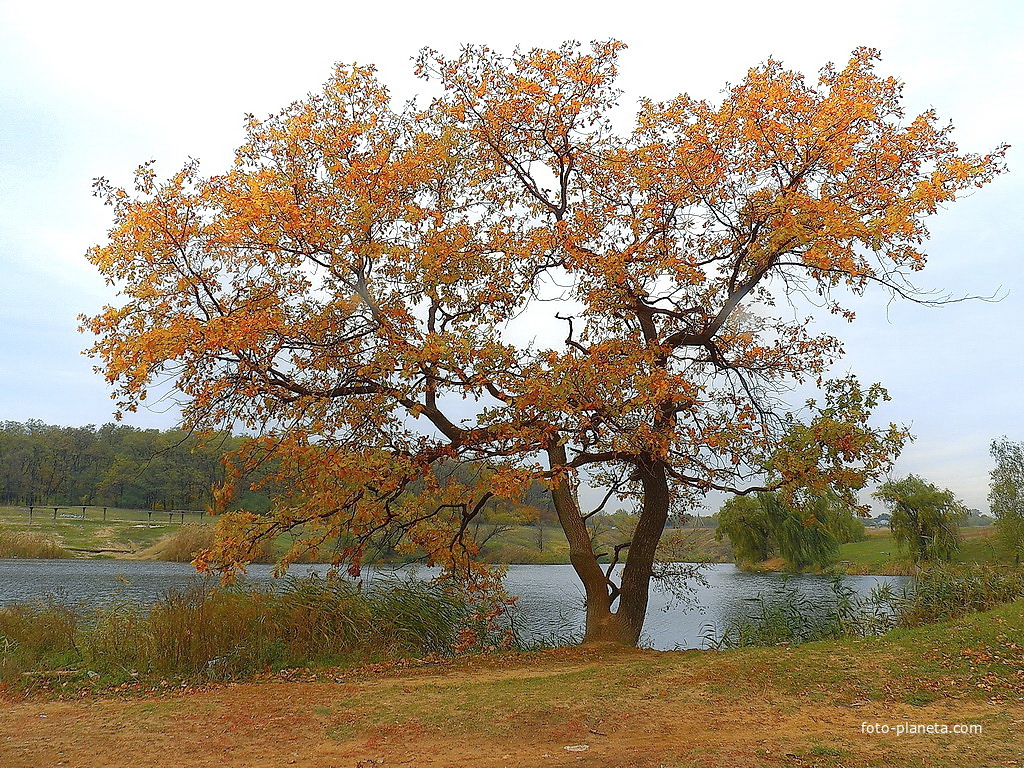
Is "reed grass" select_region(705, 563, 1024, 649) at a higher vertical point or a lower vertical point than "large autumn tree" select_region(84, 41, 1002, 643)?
lower

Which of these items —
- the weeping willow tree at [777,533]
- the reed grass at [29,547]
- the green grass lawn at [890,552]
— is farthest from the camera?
the reed grass at [29,547]

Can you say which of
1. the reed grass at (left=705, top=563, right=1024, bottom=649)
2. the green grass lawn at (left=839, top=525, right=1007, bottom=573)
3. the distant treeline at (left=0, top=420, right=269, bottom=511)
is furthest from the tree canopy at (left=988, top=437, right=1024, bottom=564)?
the distant treeline at (left=0, top=420, right=269, bottom=511)

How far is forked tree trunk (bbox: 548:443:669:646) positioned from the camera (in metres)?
11.2

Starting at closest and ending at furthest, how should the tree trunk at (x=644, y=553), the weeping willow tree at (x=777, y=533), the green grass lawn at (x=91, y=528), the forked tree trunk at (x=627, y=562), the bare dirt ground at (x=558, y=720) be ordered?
the bare dirt ground at (x=558, y=720) < the forked tree trunk at (x=627, y=562) < the tree trunk at (x=644, y=553) < the weeping willow tree at (x=777, y=533) < the green grass lawn at (x=91, y=528)

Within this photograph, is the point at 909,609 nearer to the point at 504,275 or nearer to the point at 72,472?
the point at 504,275

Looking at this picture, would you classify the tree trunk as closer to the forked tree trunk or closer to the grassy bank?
the forked tree trunk

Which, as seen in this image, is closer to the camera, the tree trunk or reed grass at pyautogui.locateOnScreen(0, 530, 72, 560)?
the tree trunk

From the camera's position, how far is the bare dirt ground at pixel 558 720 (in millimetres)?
5211

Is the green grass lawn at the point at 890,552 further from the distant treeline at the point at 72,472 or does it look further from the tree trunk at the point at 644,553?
the distant treeline at the point at 72,472

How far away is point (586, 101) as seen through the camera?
10734mm

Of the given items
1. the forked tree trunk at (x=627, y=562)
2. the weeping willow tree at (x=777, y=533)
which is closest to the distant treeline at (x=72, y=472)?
the weeping willow tree at (x=777, y=533)

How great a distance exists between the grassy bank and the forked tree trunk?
233cm

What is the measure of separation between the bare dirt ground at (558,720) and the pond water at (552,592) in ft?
14.1

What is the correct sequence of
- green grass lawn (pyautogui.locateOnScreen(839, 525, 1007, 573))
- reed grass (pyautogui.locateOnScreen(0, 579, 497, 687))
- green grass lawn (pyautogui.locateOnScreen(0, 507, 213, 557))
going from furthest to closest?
green grass lawn (pyautogui.locateOnScreen(0, 507, 213, 557)), green grass lawn (pyautogui.locateOnScreen(839, 525, 1007, 573)), reed grass (pyautogui.locateOnScreen(0, 579, 497, 687))
